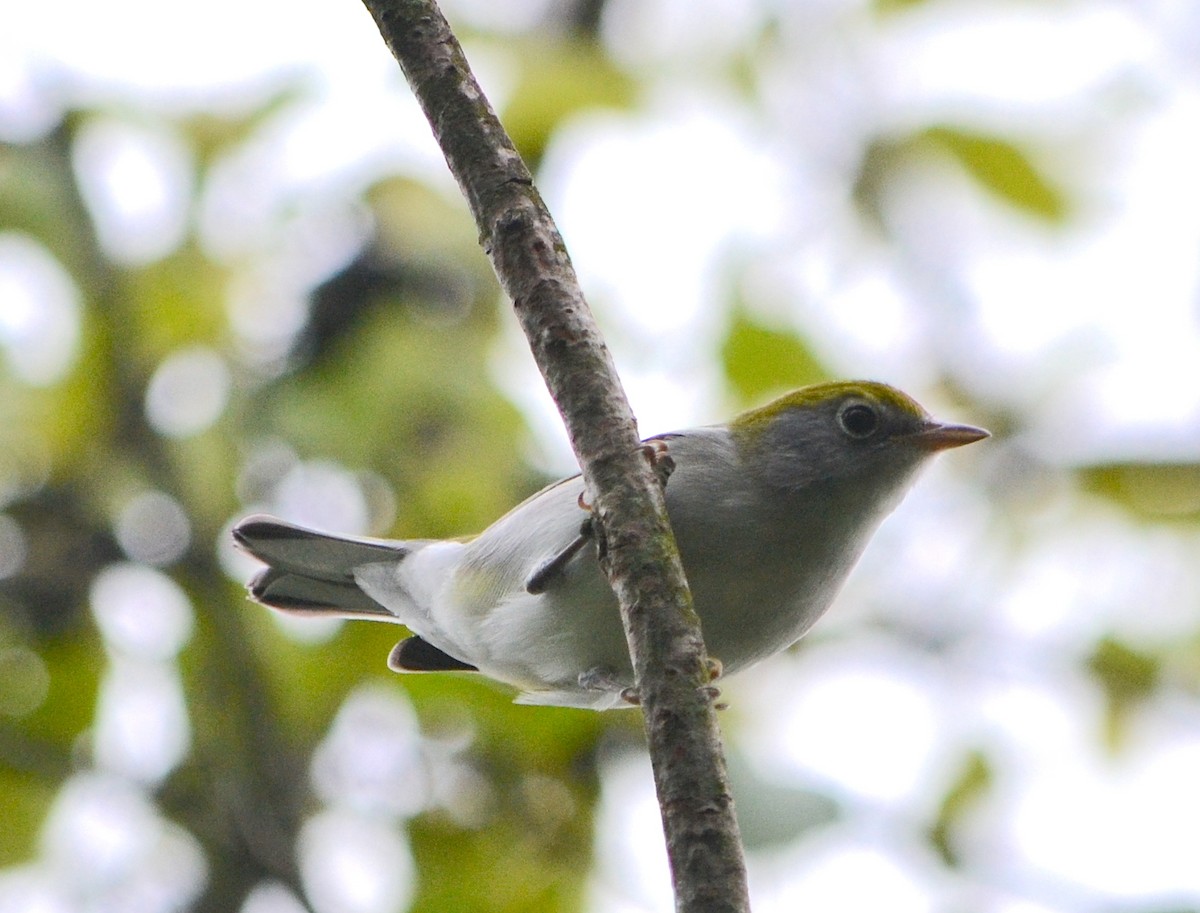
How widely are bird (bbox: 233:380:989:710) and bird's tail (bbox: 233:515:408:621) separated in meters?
0.01

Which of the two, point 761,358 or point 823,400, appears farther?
point 761,358

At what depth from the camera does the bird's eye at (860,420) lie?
4113 millimetres

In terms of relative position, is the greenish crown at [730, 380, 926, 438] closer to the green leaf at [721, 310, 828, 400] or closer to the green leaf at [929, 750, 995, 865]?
the green leaf at [721, 310, 828, 400]

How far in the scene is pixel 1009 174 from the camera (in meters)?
5.05

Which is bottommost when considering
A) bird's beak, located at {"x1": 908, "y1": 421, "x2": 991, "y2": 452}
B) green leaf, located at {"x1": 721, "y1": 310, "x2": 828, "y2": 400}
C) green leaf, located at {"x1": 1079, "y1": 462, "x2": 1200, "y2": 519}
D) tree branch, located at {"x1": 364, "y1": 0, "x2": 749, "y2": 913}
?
tree branch, located at {"x1": 364, "y1": 0, "x2": 749, "y2": 913}

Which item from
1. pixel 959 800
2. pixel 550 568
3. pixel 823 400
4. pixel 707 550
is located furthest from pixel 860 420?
pixel 959 800

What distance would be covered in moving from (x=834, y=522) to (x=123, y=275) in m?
3.19

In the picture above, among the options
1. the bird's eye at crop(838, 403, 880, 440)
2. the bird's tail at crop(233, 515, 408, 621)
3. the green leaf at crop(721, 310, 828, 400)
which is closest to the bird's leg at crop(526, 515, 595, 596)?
the bird's eye at crop(838, 403, 880, 440)

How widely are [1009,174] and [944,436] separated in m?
1.44

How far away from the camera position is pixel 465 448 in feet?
18.0

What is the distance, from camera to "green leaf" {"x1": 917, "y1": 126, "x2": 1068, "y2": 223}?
5.01m

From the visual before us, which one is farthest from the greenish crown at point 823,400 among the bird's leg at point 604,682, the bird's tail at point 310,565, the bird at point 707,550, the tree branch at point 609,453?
the tree branch at point 609,453

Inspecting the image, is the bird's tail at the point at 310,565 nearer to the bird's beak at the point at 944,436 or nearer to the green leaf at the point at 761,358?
the green leaf at the point at 761,358

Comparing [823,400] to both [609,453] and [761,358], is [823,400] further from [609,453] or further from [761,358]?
[609,453]
